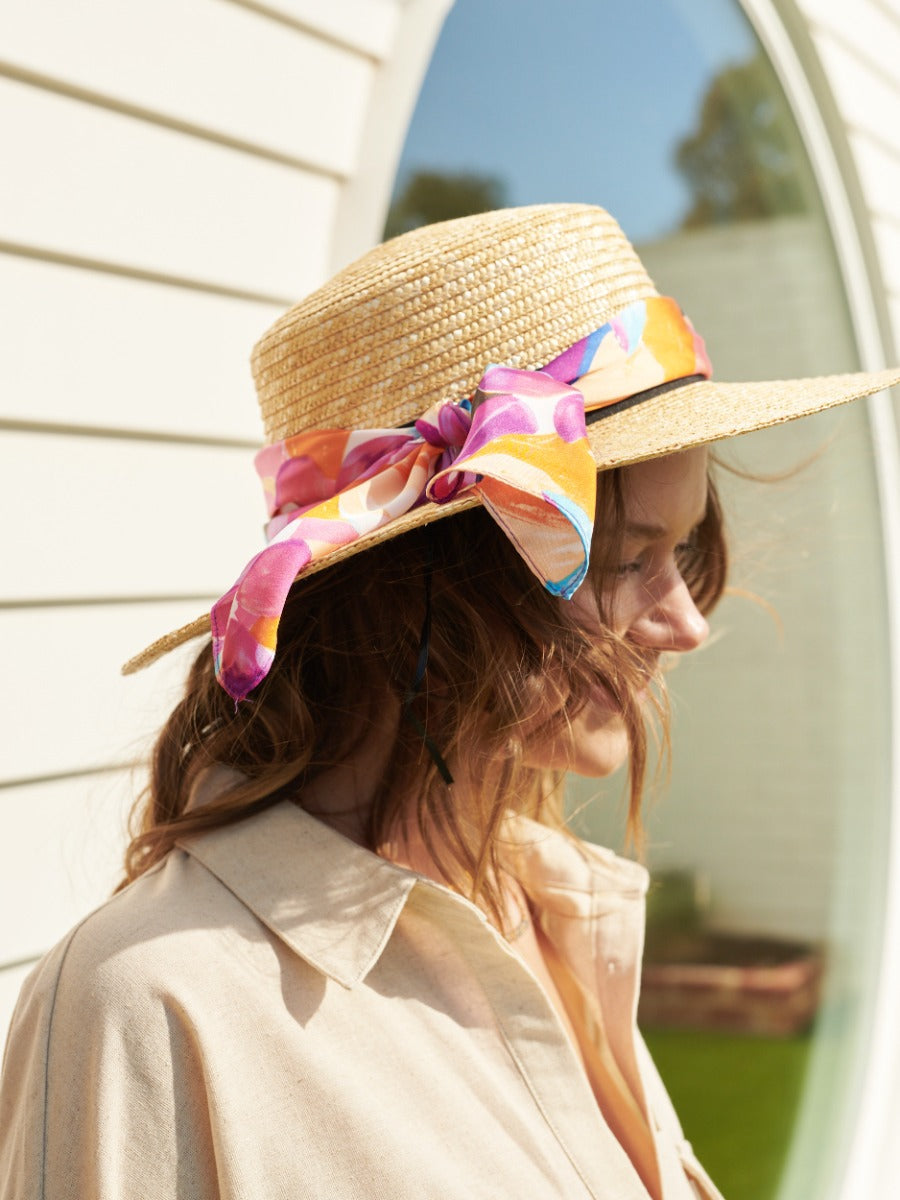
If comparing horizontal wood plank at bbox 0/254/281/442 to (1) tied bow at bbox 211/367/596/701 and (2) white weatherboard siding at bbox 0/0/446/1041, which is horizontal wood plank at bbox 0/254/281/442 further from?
(1) tied bow at bbox 211/367/596/701

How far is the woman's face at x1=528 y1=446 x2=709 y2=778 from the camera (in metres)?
1.01

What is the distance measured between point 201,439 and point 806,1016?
233 cm

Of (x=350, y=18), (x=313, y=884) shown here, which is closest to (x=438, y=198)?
(x=350, y=18)

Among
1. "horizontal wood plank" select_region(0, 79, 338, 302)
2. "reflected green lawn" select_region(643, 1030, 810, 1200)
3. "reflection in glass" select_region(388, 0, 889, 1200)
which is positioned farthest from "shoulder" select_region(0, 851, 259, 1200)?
"reflected green lawn" select_region(643, 1030, 810, 1200)

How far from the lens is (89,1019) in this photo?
0.81 m

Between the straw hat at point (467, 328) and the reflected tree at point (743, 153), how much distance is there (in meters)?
1.50

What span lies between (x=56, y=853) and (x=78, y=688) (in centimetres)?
17

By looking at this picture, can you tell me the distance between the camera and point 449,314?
942 millimetres

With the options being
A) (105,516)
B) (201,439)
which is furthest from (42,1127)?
(201,439)

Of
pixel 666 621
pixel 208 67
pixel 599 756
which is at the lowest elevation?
pixel 599 756

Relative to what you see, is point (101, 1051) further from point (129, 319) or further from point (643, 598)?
point (129, 319)

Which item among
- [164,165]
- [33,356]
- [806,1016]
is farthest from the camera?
[806,1016]

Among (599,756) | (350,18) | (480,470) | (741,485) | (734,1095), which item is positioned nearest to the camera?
(480,470)

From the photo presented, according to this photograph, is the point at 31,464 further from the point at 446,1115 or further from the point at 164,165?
the point at 446,1115
